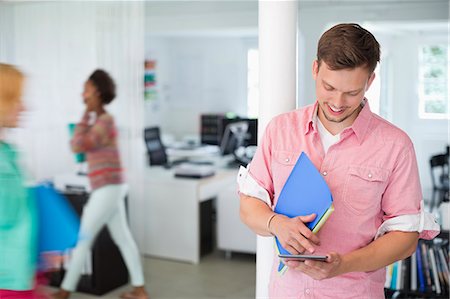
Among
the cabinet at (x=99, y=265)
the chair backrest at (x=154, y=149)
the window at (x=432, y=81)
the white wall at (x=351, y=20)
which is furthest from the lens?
the window at (x=432, y=81)

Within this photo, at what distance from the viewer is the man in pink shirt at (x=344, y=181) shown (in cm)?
170

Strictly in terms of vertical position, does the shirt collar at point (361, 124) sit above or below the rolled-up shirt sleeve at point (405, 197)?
above

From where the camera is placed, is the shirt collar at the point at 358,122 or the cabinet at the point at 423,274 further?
the cabinet at the point at 423,274

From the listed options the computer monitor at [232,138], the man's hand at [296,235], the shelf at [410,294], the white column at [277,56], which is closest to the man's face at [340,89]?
the man's hand at [296,235]

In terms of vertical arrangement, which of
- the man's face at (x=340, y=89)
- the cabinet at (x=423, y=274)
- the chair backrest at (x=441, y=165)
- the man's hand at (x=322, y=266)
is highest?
the man's face at (x=340, y=89)

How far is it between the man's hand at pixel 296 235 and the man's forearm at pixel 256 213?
0.22 ft

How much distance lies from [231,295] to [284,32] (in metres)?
3.10

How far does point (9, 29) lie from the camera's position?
5465 mm

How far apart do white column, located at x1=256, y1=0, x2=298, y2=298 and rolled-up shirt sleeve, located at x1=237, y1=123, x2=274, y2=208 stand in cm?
34

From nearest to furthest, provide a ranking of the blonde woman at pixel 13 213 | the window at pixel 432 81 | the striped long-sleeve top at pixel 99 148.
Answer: the blonde woman at pixel 13 213 → the striped long-sleeve top at pixel 99 148 → the window at pixel 432 81

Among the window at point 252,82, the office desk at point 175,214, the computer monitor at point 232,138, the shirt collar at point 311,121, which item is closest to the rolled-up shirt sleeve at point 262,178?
the shirt collar at point 311,121

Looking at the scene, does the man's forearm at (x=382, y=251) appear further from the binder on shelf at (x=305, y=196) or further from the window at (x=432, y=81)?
the window at (x=432, y=81)

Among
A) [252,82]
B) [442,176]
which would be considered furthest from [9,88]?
[252,82]

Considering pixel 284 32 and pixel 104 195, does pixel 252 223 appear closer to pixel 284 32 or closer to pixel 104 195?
pixel 284 32
